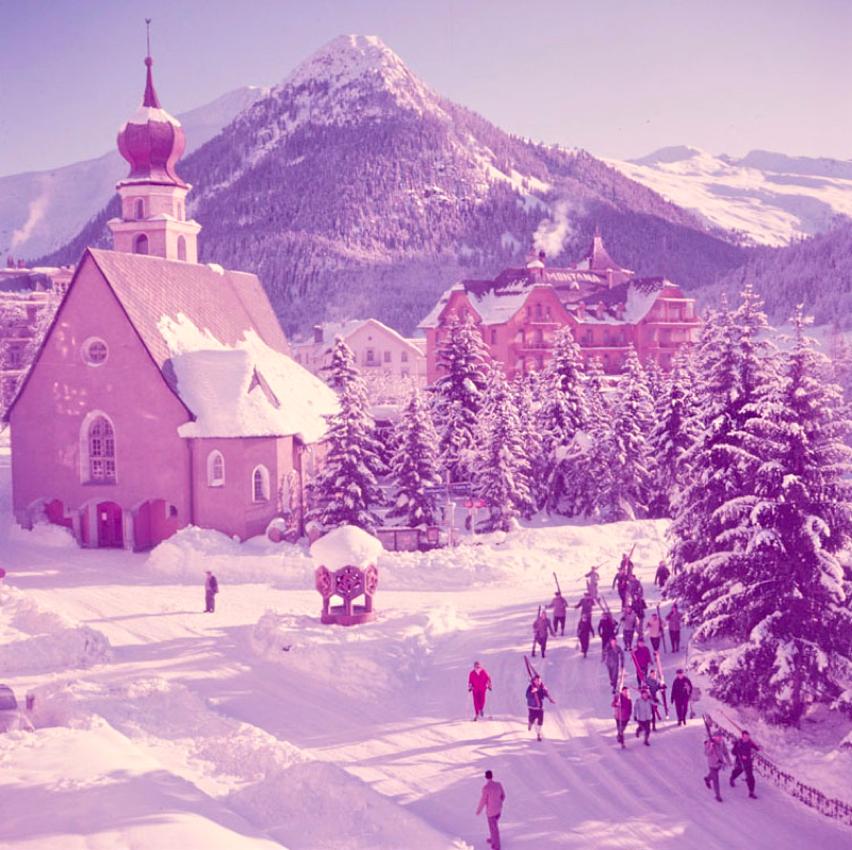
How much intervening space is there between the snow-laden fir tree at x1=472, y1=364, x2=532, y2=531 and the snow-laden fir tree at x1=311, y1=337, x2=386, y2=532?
5.13 m

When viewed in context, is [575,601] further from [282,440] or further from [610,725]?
[282,440]

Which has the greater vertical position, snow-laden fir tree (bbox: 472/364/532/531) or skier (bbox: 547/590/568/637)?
snow-laden fir tree (bbox: 472/364/532/531)

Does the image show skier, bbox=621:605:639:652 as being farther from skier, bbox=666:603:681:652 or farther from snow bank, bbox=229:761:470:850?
snow bank, bbox=229:761:470:850

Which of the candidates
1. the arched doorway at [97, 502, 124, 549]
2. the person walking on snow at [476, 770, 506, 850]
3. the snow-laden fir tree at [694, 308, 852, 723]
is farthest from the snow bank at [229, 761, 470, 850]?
the arched doorway at [97, 502, 124, 549]

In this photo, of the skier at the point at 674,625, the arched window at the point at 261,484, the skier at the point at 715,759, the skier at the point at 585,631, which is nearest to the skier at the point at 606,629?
the skier at the point at 585,631

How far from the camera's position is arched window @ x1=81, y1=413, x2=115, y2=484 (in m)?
40.4

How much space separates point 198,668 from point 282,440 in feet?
56.8

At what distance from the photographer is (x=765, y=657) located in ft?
63.7

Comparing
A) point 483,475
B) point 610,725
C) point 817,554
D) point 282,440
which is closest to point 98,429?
point 282,440

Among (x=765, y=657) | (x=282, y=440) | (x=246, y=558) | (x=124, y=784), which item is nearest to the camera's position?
(x=124, y=784)

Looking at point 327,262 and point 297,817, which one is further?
point 327,262

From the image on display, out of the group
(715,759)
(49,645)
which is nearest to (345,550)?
(49,645)

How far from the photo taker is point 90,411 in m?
40.3

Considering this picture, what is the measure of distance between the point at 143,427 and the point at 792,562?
2730cm
